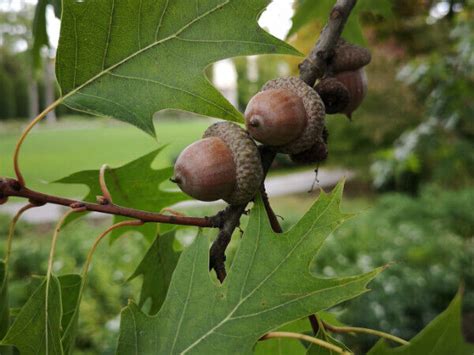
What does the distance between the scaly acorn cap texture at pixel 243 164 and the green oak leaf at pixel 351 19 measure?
0.66 m

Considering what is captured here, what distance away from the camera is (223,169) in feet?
3.10

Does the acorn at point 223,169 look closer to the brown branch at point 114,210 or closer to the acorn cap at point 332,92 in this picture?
the brown branch at point 114,210

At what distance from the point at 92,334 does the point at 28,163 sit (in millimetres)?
14240

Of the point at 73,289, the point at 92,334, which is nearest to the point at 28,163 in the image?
the point at 92,334

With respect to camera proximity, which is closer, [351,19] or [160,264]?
[160,264]

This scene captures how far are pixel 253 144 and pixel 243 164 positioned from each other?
54mm

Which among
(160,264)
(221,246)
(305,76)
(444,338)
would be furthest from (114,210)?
(444,338)

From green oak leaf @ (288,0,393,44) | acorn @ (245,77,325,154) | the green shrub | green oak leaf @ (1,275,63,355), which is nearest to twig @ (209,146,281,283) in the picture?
acorn @ (245,77,325,154)

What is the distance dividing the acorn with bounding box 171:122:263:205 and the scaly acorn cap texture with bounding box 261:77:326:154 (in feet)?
0.25

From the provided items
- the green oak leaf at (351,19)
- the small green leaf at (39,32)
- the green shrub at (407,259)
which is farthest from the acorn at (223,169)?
the green shrub at (407,259)

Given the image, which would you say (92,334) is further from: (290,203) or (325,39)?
(290,203)

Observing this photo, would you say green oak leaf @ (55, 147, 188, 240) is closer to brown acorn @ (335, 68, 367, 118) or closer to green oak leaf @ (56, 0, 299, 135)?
green oak leaf @ (56, 0, 299, 135)

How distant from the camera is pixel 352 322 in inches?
162

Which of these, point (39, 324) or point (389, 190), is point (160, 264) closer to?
point (39, 324)
